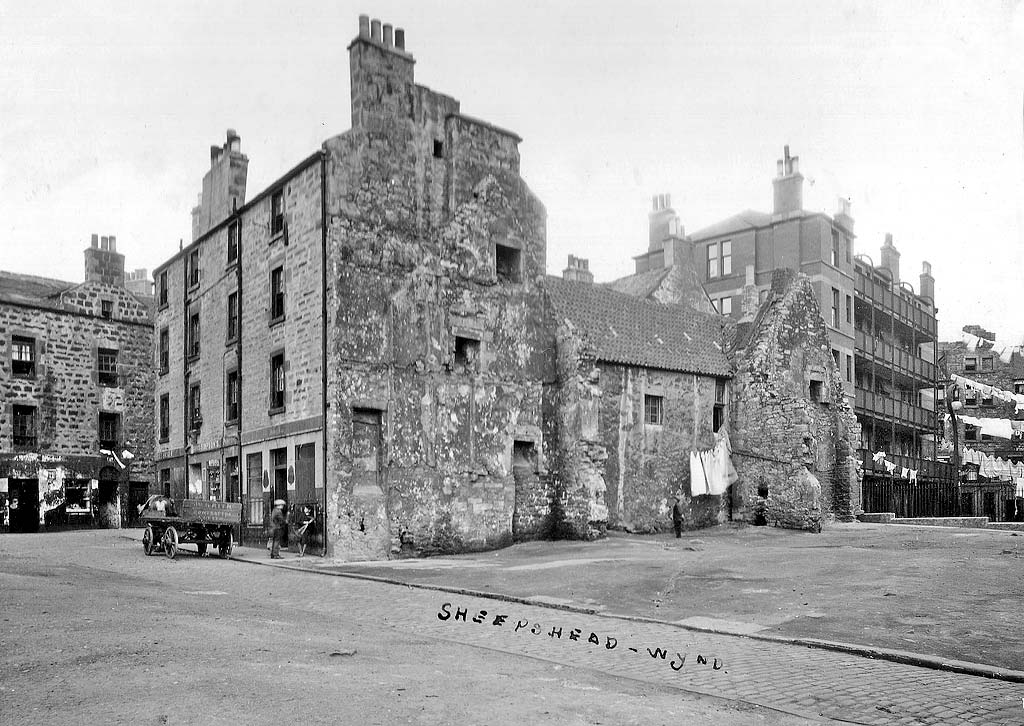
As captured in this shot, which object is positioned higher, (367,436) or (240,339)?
(240,339)

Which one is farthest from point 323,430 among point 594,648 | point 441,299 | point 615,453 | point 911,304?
point 911,304

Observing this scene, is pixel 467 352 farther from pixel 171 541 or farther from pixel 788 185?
pixel 788 185

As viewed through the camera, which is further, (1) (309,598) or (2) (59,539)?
(2) (59,539)

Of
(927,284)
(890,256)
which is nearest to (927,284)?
(927,284)

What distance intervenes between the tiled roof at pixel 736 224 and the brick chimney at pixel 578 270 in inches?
345

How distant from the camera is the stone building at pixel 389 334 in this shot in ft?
78.5

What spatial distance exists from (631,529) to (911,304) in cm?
3331

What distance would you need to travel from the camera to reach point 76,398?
3953 cm

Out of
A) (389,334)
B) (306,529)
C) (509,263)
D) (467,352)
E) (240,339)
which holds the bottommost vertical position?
(306,529)

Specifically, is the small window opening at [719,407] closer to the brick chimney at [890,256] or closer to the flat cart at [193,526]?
the flat cart at [193,526]

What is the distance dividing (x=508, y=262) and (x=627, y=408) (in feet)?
19.3

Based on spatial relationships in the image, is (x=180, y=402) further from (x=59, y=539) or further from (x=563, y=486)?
(x=563, y=486)

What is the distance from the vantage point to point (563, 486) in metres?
27.7

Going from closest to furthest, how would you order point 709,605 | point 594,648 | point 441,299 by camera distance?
point 594,648 → point 709,605 → point 441,299
